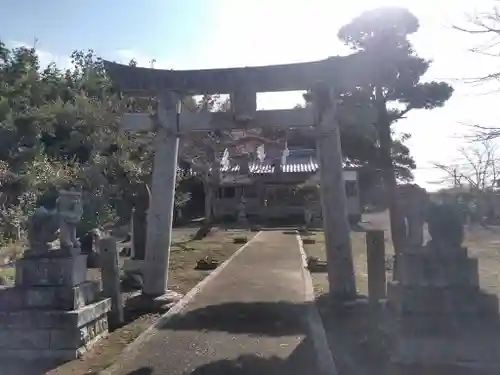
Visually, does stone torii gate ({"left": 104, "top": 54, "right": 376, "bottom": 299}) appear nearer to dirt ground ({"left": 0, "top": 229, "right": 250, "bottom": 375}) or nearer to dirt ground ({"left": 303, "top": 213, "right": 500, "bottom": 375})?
dirt ground ({"left": 303, "top": 213, "right": 500, "bottom": 375})

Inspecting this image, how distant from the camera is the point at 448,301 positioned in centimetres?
531

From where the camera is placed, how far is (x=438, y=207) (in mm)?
5488

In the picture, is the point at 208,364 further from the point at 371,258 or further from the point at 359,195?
the point at 359,195

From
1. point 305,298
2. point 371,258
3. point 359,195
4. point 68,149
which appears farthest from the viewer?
point 359,195

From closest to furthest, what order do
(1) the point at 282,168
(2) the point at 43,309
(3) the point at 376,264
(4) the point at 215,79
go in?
(2) the point at 43,309 < (3) the point at 376,264 < (4) the point at 215,79 < (1) the point at 282,168

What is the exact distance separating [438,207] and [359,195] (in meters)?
27.4

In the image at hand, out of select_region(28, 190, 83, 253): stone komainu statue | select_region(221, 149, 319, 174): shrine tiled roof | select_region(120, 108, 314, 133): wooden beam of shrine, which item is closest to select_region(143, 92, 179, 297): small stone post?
select_region(120, 108, 314, 133): wooden beam of shrine

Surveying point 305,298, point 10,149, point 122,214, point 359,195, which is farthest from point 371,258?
point 359,195

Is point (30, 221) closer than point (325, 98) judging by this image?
Yes

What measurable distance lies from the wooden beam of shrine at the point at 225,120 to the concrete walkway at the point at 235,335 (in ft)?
10.6

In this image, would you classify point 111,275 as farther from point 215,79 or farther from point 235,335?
point 215,79

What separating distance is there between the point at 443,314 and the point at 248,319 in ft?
10.9

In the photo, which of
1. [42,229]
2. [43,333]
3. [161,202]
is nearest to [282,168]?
[161,202]

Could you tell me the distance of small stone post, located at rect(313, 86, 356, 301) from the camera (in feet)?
27.9
